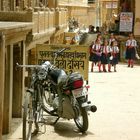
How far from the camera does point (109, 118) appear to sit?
33.9 ft

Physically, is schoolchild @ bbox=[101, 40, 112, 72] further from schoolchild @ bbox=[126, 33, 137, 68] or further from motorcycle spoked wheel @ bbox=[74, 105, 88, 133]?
motorcycle spoked wheel @ bbox=[74, 105, 88, 133]

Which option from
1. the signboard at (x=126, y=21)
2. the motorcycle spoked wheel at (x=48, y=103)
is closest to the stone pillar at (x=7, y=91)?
the motorcycle spoked wheel at (x=48, y=103)

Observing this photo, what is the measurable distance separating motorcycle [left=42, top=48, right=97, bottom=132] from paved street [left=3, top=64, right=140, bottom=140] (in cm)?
35

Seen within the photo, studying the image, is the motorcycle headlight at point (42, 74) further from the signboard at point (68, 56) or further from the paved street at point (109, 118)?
the signboard at point (68, 56)

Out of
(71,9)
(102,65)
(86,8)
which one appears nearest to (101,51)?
(102,65)

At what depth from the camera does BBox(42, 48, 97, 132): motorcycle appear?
332 inches

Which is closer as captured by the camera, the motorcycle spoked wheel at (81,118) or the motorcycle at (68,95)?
the motorcycle at (68,95)

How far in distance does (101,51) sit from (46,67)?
1263 centimetres

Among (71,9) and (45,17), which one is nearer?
(45,17)

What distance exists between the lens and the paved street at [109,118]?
8.69 metres

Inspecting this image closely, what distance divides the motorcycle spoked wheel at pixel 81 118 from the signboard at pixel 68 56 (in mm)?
1841

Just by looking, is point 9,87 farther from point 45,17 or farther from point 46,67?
point 45,17

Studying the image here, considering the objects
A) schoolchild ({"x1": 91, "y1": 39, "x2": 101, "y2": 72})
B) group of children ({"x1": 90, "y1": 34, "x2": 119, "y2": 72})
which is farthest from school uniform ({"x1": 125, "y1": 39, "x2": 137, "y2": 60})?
schoolchild ({"x1": 91, "y1": 39, "x2": 101, "y2": 72})

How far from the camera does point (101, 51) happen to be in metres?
21.0
